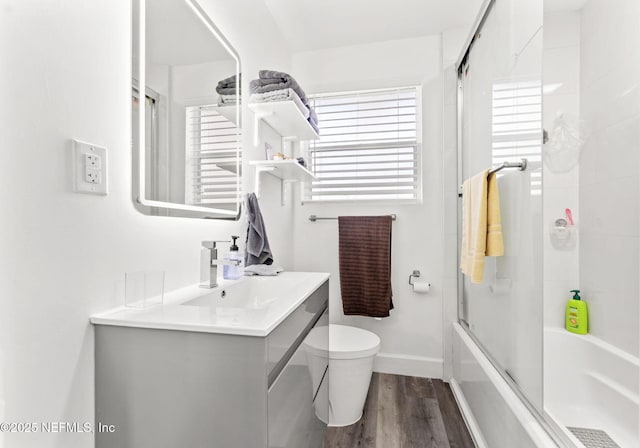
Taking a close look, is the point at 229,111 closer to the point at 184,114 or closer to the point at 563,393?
the point at 184,114

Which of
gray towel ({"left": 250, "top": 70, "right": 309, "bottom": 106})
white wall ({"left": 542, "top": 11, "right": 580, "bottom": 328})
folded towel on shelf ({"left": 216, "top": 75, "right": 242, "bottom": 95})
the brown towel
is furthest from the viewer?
the brown towel

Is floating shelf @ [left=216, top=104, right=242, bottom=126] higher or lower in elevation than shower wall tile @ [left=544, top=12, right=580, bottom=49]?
lower

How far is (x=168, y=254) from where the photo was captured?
109cm

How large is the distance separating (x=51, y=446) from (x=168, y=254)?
0.55 meters

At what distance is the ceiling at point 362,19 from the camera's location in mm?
1973

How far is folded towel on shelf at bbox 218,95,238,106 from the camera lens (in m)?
1.42

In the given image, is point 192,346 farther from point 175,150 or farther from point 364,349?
point 364,349

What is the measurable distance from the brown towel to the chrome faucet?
1.22 m

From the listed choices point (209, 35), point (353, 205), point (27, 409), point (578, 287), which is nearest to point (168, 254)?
point (27, 409)

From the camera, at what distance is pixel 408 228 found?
2.35m

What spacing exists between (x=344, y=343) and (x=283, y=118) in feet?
4.47

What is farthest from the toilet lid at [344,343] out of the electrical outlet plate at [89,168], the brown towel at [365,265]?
the electrical outlet plate at [89,168]

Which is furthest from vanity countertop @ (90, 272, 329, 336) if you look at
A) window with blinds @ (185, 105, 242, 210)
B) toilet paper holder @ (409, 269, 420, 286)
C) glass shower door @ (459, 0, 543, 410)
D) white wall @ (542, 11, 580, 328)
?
white wall @ (542, 11, 580, 328)

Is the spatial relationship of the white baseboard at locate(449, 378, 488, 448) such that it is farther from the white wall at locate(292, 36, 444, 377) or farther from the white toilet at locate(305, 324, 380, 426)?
the white toilet at locate(305, 324, 380, 426)
